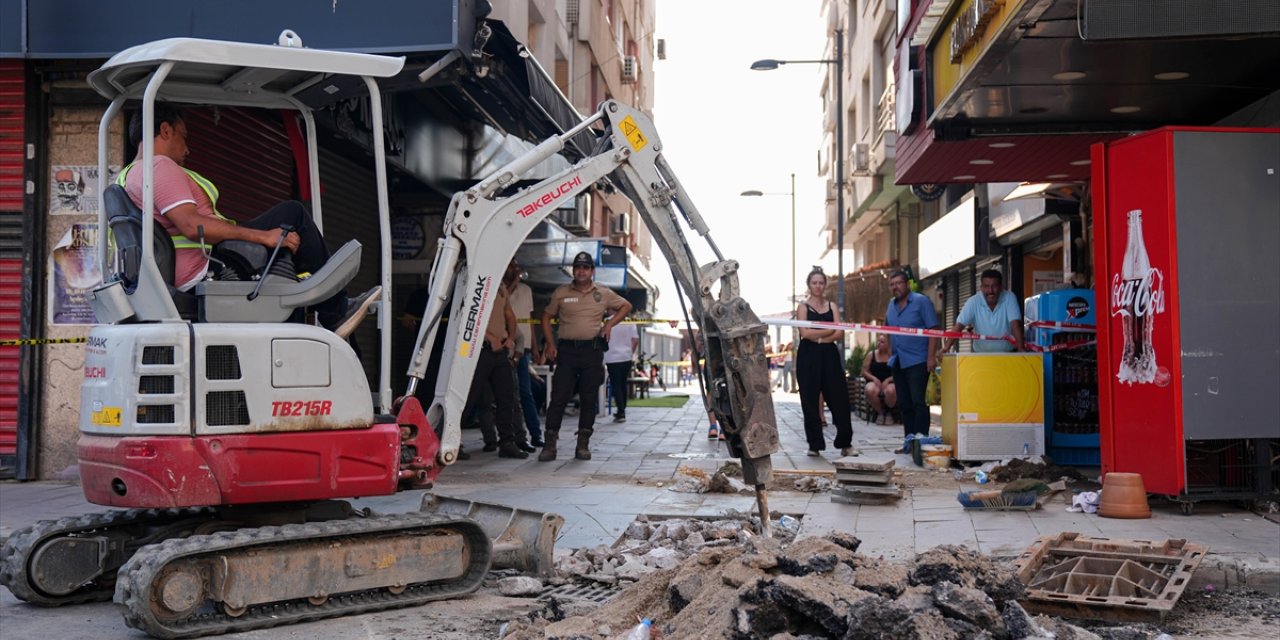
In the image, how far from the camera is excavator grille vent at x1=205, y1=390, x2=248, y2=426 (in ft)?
18.3

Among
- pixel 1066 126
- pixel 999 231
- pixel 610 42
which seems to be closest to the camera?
pixel 1066 126

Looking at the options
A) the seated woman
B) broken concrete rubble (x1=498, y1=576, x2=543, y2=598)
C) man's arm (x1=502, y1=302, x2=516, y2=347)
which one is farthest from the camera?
the seated woman

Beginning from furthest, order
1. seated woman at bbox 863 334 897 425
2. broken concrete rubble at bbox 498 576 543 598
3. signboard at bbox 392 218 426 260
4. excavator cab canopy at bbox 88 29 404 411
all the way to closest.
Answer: seated woman at bbox 863 334 897 425, signboard at bbox 392 218 426 260, broken concrete rubble at bbox 498 576 543 598, excavator cab canopy at bbox 88 29 404 411

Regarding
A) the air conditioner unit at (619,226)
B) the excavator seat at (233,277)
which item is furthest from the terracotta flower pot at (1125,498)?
the air conditioner unit at (619,226)

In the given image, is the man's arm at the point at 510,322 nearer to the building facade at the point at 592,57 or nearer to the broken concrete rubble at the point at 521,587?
the building facade at the point at 592,57

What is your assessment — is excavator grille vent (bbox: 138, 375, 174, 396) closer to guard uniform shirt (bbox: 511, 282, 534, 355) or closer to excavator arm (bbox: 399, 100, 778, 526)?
excavator arm (bbox: 399, 100, 778, 526)

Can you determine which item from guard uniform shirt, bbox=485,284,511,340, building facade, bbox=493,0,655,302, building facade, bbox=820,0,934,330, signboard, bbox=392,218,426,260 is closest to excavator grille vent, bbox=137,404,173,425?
guard uniform shirt, bbox=485,284,511,340

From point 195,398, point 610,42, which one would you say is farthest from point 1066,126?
point 610,42

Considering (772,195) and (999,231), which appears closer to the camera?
(999,231)

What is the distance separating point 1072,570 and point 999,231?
13285 mm

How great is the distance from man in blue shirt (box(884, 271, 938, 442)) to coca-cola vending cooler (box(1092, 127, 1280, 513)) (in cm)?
390

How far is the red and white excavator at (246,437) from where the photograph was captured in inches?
215

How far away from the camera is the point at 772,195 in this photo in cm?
3731

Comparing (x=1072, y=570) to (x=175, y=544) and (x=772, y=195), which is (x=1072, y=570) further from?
(x=772, y=195)
